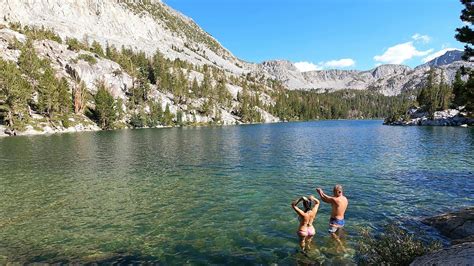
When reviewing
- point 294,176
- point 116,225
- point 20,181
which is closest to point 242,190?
point 294,176

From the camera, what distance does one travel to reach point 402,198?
2752cm

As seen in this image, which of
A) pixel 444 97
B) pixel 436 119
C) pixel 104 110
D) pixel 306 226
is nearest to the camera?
pixel 306 226

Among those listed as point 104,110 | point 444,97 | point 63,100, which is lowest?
point 104,110

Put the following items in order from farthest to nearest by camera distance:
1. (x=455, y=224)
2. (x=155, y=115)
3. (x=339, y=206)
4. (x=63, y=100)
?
(x=155, y=115) → (x=63, y=100) → (x=455, y=224) → (x=339, y=206)

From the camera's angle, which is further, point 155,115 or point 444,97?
point 155,115

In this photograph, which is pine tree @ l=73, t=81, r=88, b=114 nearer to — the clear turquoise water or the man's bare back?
the clear turquoise water

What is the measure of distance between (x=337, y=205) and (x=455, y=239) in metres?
6.58

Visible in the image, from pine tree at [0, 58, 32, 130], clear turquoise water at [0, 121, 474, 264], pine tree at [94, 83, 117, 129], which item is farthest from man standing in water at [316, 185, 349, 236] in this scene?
pine tree at [94, 83, 117, 129]

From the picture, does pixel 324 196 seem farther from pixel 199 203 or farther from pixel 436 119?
pixel 436 119

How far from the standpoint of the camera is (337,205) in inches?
723

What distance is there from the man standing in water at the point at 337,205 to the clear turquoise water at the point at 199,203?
2.92 feet

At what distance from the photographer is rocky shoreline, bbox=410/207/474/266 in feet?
33.0

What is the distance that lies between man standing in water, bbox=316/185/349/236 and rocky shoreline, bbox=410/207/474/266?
5385 millimetres

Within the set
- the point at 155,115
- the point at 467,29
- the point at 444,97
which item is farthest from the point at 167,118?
the point at 467,29
